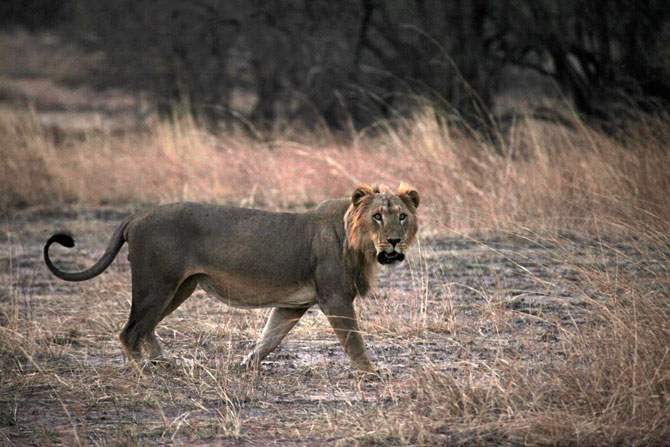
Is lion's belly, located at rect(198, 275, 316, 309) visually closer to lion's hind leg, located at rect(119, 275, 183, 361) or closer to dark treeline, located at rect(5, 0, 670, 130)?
lion's hind leg, located at rect(119, 275, 183, 361)

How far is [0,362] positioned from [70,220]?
5.85 meters

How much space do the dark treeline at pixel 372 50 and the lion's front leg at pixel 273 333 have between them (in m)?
3.94

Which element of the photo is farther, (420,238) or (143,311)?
(420,238)

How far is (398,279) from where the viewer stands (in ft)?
24.3

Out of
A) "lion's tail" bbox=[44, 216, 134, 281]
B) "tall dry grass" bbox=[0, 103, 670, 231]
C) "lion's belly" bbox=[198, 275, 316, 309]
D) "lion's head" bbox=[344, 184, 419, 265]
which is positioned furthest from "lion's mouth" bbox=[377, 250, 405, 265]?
"tall dry grass" bbox=[0, 103, 670, 231]

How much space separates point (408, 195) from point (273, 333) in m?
1.06

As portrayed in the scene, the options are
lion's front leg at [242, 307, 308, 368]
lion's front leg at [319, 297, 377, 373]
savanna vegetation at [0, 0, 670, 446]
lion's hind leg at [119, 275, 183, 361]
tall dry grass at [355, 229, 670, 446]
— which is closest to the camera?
tall dry grass at [355, 229, 670, 446]

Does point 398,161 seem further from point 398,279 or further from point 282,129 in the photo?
point 282,129

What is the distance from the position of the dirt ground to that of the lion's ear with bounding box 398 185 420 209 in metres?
0.49

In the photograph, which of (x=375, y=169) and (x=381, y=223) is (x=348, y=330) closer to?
(x=381, y=223)

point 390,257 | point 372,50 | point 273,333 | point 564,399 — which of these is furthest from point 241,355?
point 372,50

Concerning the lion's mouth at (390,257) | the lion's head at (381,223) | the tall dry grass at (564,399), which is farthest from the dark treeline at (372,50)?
the tall dry grass at (564,399)

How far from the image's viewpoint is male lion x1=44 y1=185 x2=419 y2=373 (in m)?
4.90

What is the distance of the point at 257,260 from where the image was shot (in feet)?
16.5
